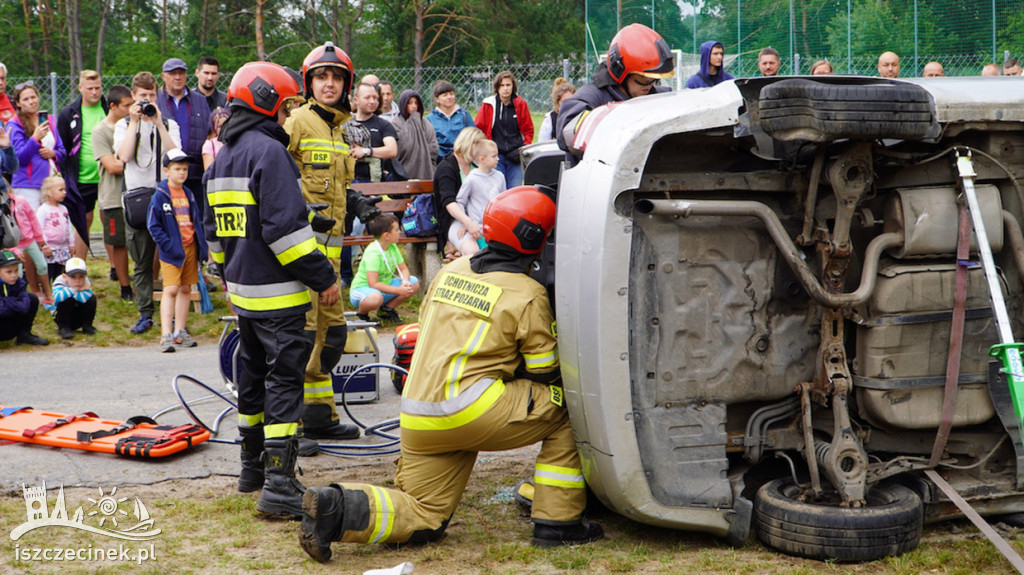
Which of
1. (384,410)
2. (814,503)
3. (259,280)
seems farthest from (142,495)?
(814,503)

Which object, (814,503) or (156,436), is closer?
(814,503)

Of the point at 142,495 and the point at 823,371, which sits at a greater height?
the point at 823,371

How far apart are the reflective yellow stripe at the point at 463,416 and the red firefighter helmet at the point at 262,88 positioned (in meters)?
1.75

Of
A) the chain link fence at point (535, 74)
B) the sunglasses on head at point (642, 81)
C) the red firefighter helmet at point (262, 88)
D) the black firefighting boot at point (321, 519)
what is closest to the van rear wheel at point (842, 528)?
the black firefighting boot at point (321, 519)

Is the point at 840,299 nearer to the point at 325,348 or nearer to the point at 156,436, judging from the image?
the point at 325,348

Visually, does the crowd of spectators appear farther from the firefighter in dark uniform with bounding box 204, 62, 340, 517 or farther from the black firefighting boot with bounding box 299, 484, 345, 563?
the black firefighting boot with bounding box 299, 484, 345, 563

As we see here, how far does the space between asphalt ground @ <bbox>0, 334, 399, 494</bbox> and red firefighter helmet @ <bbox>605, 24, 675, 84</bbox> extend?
8.22 ft

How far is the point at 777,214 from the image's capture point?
167 inches

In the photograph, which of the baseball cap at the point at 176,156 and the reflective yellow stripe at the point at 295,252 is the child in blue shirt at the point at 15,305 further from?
the reflective yellow stripe at the point at 295,252

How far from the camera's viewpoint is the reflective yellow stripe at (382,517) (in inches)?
160

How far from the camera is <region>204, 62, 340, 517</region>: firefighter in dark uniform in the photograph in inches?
184

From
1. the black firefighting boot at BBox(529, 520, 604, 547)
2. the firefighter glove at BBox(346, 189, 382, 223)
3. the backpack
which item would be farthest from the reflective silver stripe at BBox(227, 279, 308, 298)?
the backpack

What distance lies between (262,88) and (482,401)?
193 centimetres

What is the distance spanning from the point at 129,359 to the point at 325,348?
3224mm
